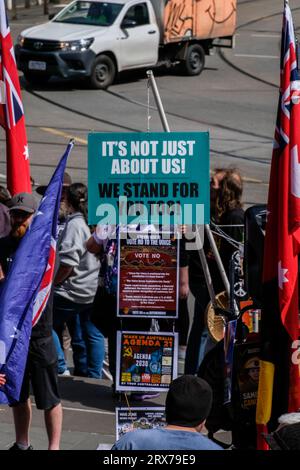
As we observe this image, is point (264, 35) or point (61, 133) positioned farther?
point (264, 35)

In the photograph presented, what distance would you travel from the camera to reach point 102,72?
23750mm

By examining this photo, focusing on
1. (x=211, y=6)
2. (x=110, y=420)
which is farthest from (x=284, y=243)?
(x=211, y=6)

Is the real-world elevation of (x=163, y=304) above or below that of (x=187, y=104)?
above

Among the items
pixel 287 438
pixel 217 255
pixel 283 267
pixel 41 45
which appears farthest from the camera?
pixel 41 45

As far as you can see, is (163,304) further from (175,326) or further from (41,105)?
(41,105)

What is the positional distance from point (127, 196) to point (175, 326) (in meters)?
1.07

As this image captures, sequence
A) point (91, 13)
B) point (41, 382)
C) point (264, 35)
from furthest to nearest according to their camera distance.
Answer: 1. point (264, 35)
2. point (91, 13)
3. point (41, 382)

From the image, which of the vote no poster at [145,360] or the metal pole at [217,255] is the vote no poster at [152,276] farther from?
the metal pole at [217,255]

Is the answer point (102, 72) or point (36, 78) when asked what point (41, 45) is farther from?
point (102, 72)

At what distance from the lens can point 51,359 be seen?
24.6ft

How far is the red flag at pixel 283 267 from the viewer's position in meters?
6.90

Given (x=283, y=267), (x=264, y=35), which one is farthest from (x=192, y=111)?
(x=283, y=267)

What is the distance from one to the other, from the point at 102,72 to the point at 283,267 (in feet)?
56.6

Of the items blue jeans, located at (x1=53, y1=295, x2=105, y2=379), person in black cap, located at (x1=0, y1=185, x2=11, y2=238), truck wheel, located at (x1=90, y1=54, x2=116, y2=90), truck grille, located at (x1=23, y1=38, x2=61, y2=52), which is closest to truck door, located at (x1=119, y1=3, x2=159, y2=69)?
truck wheel, located at (x1=90, y1=54, x2=116, y2=90)
